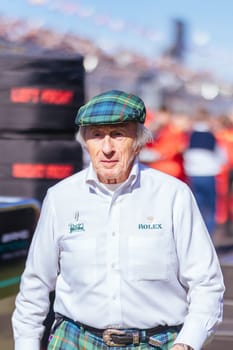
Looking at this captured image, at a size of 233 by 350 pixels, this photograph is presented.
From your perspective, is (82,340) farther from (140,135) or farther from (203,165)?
(203,165)

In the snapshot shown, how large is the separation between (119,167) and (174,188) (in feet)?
0.58

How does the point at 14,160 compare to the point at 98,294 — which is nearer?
the point at 98,294

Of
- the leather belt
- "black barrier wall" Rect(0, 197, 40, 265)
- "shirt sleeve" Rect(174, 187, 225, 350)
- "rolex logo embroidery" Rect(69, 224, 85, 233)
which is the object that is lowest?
"black barrier wall" Rect(0, 197, 40, 265)

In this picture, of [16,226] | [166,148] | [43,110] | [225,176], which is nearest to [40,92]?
[43,110]

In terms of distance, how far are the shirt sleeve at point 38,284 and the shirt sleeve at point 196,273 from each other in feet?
1.29

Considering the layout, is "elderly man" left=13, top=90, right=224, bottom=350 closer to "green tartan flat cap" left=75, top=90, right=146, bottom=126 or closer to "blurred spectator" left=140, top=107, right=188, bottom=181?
"green tartan flat cap" left=75, top=90, right=146, bottom=126

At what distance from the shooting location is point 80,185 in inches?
100

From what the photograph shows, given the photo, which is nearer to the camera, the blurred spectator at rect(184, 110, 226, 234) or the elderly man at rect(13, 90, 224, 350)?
the elderly man at rect(13, 90, 224, 350)

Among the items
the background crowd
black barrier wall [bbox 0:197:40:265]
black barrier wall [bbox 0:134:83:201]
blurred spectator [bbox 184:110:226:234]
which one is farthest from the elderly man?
blurred spectator [bbox 184:110:226:234]

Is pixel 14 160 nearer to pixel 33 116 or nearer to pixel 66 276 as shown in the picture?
pixel 33 116

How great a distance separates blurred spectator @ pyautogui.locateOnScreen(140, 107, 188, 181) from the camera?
27.2ft

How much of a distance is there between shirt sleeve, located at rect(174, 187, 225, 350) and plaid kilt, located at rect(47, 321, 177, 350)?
7 centimetres

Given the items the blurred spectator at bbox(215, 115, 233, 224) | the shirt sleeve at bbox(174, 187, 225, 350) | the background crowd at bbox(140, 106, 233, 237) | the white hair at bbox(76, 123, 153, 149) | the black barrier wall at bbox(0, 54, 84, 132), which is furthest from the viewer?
the blurred spectator at bbox(215, 115, 233, 224)

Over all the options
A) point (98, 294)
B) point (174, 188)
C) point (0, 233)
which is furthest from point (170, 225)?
point (0, 233)
